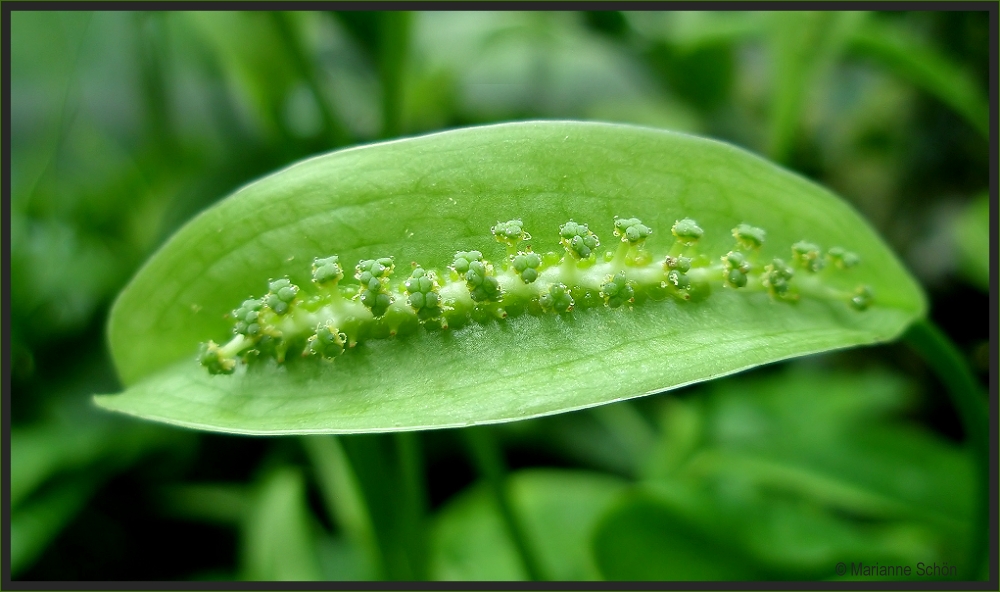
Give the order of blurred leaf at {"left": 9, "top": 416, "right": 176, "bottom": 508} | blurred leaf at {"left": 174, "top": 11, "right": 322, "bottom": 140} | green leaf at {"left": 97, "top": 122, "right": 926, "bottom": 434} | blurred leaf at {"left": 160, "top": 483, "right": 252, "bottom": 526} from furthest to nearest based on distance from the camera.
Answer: blurred leaf at {"left": 160, "top": 483, "right": 252, "bottom": 526} → blurred leaf at {"left": 9, "top": 416, "right": 176, "bottom": 508} → blurred leaf at {"left": 174, "top": 11, "right": 322, "bottom": 140} → green leaf at {"left": 97, "top": 122, "right": 926, "bottom": 434}

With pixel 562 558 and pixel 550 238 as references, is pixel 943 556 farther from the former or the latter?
pixel 550 238

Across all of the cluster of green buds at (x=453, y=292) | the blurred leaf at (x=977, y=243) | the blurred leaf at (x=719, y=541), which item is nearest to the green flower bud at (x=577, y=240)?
the cluster of green buds at (x=453, y=292)

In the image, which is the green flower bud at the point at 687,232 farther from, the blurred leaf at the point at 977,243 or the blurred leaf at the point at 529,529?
the blurred leaf at the point at 977,243

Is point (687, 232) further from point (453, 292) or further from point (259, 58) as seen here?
point (259, 58)

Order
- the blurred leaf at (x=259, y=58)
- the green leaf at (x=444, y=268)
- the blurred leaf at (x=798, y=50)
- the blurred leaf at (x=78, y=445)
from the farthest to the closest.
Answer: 1. the blurred leaf at (x=78, y=445)
2. the blurred leaf at (x=259, y=58)
3. the blurred leaf at (x=798, y=50)
4. the green leaf at (x=444, y=268)

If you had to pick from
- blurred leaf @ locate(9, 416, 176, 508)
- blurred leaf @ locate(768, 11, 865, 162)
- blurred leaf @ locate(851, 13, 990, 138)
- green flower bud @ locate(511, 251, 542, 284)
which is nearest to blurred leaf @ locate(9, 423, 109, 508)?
blurred leaf @ locate(9, 416, 176, 508)

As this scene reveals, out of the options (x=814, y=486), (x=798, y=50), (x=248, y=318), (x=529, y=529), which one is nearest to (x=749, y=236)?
(x=248, y=318)

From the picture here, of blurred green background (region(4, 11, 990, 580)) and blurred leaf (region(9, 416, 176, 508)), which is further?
blurred leaf (region(9, 416, 176, 508))

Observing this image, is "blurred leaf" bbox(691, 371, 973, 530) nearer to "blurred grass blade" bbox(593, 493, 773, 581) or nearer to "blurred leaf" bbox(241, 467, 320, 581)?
"blurred grass blade" bbox(593, 493, 773, 581)
